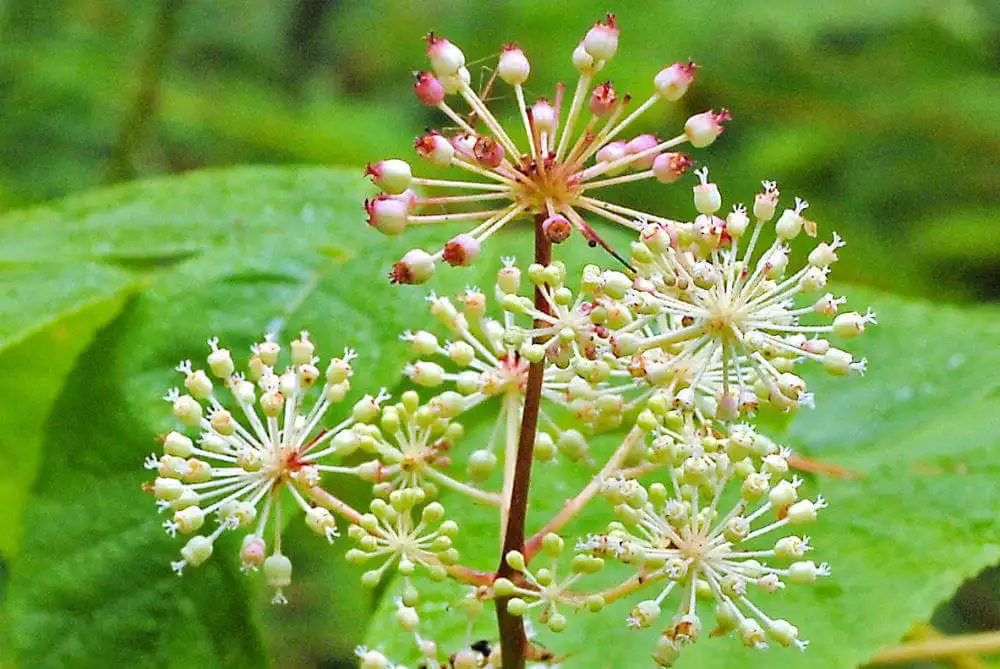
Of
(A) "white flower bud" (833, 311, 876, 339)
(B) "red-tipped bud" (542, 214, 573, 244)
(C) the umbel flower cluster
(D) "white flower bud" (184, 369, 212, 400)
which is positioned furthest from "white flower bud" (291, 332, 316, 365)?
(A) "white flower bud" (833, 311, 876, 339)

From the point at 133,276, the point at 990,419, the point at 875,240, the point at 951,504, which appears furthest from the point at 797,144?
the point at 133,276

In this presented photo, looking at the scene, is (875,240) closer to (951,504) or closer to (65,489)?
(951,504)

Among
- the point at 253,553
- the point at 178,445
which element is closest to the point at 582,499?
the point at 253,553

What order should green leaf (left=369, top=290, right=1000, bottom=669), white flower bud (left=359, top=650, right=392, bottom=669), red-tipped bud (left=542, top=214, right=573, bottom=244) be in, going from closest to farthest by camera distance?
red-tipped bud (left=542, top=214, right=573, bottom=244)
white flower bud (left=359, top=650, right=392, bottom=669)
green leaf (left=369, top=290, right=1000, bottom=669)

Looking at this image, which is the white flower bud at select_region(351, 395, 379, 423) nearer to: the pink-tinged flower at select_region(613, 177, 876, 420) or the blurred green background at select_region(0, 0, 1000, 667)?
the pink-tinged flower at select_region(613, 177, 876, 420)

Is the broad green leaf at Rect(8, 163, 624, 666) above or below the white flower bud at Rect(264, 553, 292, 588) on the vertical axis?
above

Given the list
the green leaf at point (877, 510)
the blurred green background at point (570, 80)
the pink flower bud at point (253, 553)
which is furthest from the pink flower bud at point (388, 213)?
the blurred green background at point (570, 80)

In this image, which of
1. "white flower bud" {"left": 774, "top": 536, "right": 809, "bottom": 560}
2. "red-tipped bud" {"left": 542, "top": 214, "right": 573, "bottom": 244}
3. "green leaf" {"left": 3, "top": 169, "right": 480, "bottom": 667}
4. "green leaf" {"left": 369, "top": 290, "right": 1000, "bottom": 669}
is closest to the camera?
"red-tipped bud" {"left": 542, "top": 214, "right": 573, "bottom": 244}

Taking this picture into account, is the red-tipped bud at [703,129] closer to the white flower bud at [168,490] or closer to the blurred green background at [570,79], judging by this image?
the white flower bud at [168,490]
